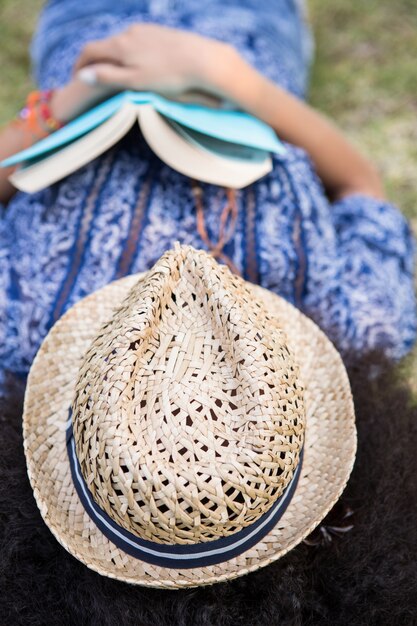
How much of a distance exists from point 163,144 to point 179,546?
807mm

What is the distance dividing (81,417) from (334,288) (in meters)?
0.73

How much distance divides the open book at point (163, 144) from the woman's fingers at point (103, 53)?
10 centimetres

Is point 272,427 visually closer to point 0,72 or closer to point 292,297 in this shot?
point 292,297

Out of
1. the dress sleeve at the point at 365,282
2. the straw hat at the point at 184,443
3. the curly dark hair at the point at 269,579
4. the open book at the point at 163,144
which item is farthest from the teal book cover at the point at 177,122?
the curly dark hair at the point at 269,579

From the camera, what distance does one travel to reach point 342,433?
1048 millimetres

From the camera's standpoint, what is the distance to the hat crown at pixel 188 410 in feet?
2.70

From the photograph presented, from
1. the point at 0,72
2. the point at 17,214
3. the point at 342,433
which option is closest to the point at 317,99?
the point at 0,72

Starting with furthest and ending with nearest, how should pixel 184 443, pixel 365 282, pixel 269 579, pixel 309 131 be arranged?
pixel 309 131
pixel 365 282
pixel 269 579
pixel 184 443

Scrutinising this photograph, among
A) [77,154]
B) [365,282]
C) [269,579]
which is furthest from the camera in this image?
[365,282]

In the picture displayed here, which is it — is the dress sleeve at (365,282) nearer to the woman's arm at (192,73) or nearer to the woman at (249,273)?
the woman at (249,273)

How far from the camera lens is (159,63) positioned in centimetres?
144

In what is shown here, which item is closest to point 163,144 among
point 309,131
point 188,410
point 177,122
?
point 177,122

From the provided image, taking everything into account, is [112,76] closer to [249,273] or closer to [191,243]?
[191,243]

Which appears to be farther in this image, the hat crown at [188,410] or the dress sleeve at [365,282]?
the dress sleeve at [365,282]
